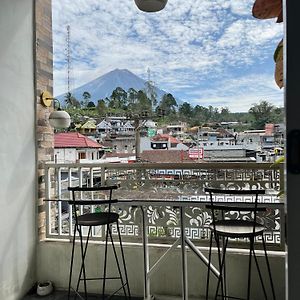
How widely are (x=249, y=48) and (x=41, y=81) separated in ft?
7.58

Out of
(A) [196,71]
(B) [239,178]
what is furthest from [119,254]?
(A) [196,71]

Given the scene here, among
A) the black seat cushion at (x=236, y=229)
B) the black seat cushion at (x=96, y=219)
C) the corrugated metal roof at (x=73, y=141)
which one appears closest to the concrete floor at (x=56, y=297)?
the black seat cushion at (x=96, y=219)

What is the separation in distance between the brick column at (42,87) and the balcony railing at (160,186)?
0.08 meters

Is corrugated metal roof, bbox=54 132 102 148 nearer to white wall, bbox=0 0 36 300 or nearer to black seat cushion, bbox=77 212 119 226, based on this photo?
white wall, bbox=0 0 36 300

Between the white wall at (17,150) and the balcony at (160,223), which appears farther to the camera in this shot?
the balcony at (160,223)

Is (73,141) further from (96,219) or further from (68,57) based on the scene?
(96,219)

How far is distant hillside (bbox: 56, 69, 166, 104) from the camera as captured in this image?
3.66 metres

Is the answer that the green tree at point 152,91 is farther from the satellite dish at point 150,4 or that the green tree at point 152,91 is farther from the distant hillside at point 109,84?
the satellite dish at point 150,4

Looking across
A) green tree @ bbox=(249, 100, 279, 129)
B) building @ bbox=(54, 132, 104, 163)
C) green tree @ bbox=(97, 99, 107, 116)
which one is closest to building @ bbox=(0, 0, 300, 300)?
building @ bbox=(54, 132, 104, 163)

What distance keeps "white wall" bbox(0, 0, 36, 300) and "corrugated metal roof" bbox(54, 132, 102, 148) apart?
1.34 ft

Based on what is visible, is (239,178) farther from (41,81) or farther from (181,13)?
(41,81)

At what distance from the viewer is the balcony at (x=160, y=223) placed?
2.87 meters

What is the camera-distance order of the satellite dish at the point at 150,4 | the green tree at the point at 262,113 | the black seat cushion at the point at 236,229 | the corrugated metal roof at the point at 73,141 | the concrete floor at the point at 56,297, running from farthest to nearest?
the corrugated metal roof at the point at 73,141
the green tree at the point at 262,113
the concrete floor at the point at 56,297
the satellite dish at the point at 150,4
the black seat cushion at the point at 236,229

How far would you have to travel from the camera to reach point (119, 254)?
3.10 m
